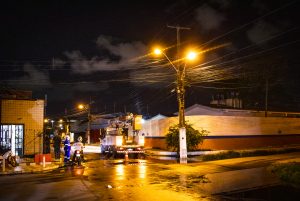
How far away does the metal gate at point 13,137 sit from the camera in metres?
30.1

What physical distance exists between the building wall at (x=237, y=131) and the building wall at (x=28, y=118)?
38.2ft

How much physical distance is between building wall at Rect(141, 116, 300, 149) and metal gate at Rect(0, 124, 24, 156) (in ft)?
42.7

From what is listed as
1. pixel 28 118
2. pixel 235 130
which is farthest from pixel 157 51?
pixel 235 130

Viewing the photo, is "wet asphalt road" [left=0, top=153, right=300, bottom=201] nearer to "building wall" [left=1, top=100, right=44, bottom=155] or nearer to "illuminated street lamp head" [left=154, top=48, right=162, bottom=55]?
"illuminated street lamp head" [left=154, top=48, right=162, bottom=55]

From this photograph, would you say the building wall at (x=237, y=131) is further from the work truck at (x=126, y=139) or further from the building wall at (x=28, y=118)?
the building wall at (x=28, y=118)

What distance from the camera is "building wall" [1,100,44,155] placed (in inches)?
1201

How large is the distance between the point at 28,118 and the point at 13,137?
1849 millimetres

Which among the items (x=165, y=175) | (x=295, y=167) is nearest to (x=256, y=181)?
(x=295, y=167)

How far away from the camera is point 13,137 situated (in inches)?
1207

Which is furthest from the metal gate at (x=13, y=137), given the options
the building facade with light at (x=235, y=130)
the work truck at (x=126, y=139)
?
the building facade with light at (x=235, y=130)

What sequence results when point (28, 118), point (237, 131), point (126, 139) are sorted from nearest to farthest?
point (28, 118) → point (126, 139) → point (237, 131)

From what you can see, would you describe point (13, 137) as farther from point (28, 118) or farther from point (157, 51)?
point (157, 51)

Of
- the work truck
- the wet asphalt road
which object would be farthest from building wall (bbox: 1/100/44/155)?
the wet asphalt road

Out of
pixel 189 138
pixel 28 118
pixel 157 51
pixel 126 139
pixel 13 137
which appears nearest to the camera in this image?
pixel 157 51
